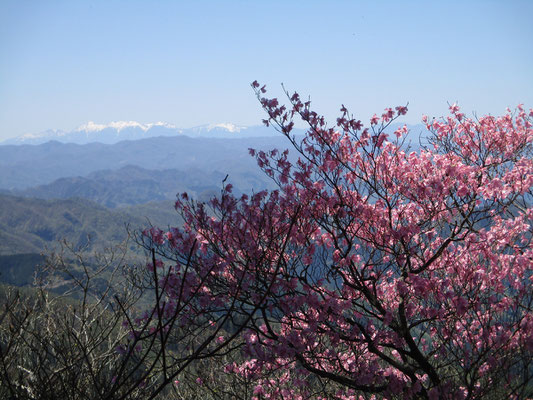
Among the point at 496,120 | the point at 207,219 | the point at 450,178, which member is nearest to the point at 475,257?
the point at 450,178

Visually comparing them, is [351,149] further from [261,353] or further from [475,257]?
[261,353]

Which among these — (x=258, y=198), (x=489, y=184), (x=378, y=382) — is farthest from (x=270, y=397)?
(x=489, y=184)

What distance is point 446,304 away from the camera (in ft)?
27.0

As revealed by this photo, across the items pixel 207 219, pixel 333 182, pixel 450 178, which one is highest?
pixel 450 178

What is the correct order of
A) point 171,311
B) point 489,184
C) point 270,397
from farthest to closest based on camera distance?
point 270,397 → point 489,184 → point 171,311

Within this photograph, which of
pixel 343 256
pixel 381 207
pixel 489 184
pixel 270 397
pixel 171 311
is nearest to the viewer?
pixel 171 311

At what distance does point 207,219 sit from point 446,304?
4.91 meters

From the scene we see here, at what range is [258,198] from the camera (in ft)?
28.6

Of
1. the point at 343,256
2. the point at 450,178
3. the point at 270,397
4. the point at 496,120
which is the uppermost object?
the point at 496,120

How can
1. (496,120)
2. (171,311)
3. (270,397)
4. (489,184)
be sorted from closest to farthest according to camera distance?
(171,311) → (489,184) → (270,397) → (496,120)

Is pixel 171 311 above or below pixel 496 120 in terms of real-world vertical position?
below

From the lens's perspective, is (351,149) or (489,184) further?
(351,149)

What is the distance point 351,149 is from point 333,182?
1.52 m

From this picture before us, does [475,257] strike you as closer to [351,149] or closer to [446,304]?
[446,304]
